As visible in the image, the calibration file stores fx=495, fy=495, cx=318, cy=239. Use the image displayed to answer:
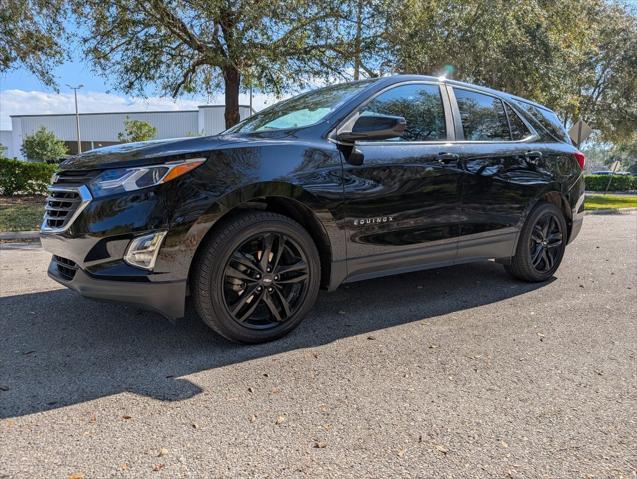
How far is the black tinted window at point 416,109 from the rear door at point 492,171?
0.63 feet

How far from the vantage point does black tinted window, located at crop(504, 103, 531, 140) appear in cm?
481

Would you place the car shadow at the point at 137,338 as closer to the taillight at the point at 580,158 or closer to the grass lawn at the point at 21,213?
the taillight at the point at 580,158

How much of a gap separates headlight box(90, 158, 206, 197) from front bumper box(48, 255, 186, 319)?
52 cm

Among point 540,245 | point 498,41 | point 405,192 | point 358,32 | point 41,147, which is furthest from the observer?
point 41,147

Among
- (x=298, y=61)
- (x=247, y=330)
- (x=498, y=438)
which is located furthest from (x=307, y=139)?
(x=298, y=61)

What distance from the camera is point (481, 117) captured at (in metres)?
4.54

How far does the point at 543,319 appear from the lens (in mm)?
4004

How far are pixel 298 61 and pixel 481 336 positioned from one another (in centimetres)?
1055

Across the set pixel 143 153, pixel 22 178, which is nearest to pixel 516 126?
pixel 143 153

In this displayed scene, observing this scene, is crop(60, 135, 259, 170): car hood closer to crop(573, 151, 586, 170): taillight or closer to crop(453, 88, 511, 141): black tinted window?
crop(453, 88, 511, 141): black tinted window

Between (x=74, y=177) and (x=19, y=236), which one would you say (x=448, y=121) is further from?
(x=19, y=236)

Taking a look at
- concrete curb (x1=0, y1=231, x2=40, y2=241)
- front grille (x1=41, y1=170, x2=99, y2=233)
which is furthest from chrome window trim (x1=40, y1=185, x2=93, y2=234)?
concrete curb (x1=0, y1=231, x2=40, y2=241)

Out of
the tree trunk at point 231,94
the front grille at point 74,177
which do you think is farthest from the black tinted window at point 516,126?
the tree trunk at point 231,94

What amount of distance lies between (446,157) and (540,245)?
173 centimetres
